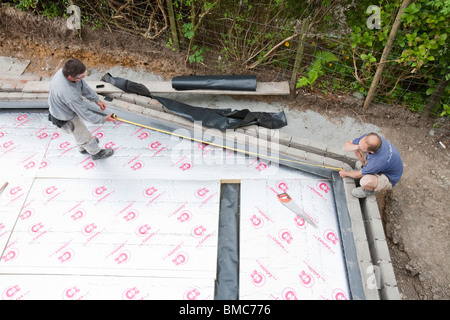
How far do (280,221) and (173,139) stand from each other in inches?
82.4

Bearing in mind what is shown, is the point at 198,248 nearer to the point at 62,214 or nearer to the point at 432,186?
the point at 62,214

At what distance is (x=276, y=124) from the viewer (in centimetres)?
577

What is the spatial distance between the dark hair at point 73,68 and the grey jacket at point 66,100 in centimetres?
18

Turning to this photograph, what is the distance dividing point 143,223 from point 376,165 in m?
2.96

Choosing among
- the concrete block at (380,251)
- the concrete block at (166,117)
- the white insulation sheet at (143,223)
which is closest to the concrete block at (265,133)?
the white insulation sheet at (143,223)

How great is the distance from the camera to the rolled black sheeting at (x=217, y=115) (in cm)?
522

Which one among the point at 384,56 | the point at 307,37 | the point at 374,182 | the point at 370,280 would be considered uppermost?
the point at 384,56

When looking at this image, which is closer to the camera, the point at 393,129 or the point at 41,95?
the point at 41,95

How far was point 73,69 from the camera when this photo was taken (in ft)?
12.4

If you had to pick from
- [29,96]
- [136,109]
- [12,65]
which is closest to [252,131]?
[136,109]

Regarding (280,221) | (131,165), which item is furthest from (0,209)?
(280,221)

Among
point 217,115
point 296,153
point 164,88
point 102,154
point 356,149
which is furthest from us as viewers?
point 164,88

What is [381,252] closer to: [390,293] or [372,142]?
[390,293]

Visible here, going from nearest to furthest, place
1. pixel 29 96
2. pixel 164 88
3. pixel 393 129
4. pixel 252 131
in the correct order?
pixel 252 131 < pixel 29 96 < pixel 393 129 < pixel 164 88
